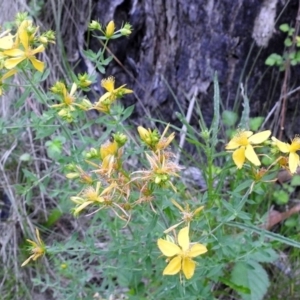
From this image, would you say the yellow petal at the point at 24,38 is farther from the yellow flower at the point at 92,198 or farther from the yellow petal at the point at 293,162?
the yellow petal at the point at 293,162

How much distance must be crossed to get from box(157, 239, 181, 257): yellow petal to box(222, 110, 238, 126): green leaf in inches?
40.0

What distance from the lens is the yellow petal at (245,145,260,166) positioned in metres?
1.15

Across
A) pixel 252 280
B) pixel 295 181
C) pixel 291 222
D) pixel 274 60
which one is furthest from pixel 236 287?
pixel 274 60

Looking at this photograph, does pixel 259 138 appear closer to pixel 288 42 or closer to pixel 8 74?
pixel 8 74

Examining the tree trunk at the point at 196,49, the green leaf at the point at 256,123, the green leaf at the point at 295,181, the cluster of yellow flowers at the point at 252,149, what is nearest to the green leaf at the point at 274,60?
the tree trunk at the point at 196,49

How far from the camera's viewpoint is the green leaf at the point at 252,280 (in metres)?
1.71

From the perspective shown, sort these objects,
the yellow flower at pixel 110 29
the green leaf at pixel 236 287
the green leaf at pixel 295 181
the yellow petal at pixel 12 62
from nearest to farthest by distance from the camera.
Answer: the yellow petal at pixel 12 62
the yellow flower at pixel 110 29
the green leaf at pixel 236 287
the green leaf at pixel 295 181

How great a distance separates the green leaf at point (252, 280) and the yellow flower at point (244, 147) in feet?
2.02

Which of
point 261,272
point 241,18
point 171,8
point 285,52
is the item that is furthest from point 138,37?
point 261,272

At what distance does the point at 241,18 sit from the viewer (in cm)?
196

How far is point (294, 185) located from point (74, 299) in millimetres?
897

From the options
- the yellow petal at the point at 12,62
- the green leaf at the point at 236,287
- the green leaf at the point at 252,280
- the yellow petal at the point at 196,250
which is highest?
the yellow petal at the point at 12,62

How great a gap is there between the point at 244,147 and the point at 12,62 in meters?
0.51

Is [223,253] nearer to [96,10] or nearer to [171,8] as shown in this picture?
[171,8]
